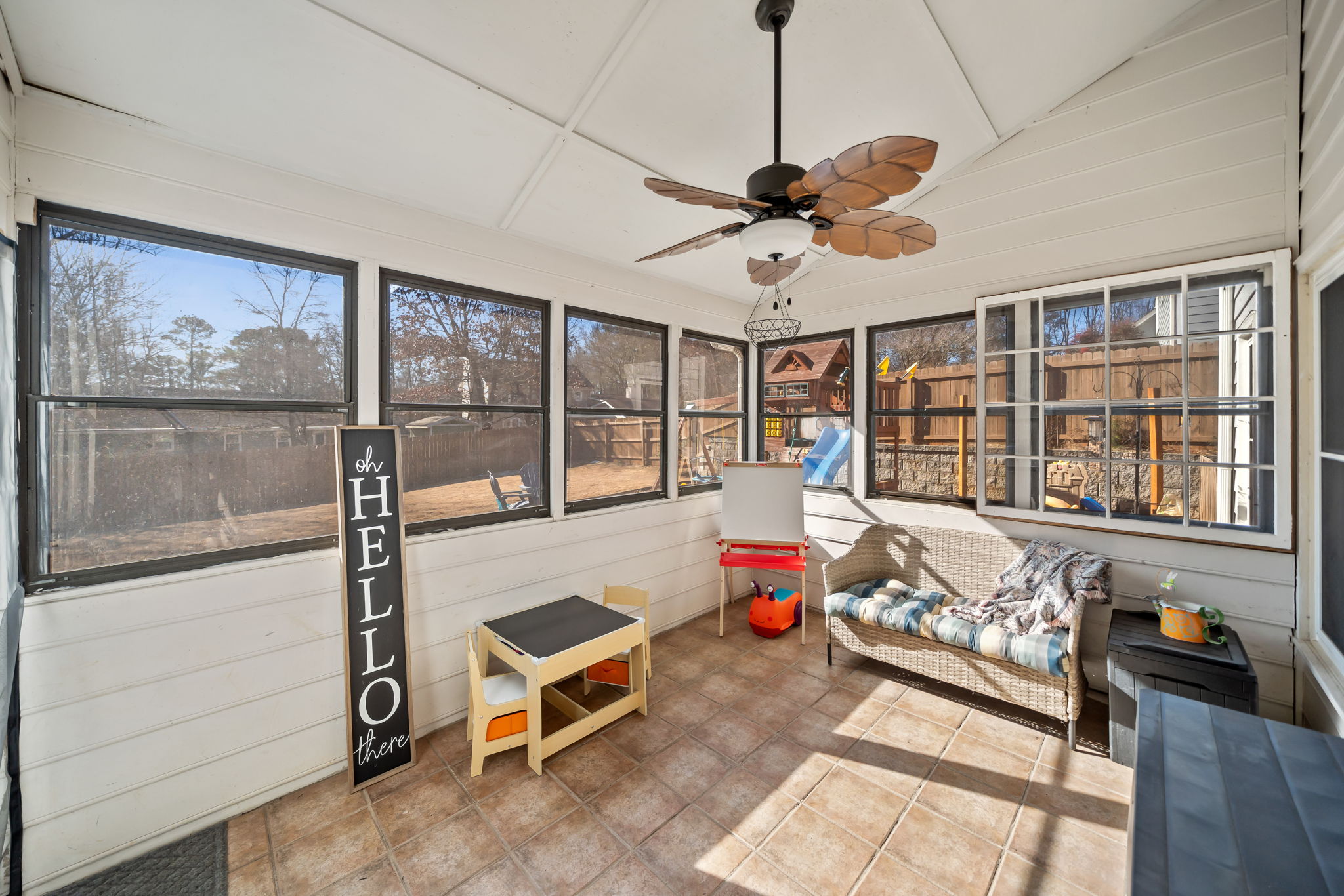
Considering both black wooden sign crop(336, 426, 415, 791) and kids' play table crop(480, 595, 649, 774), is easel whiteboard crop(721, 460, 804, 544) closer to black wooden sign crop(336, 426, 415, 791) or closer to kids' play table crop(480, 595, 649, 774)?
kids' play table crop(480, 595, 649, 774)

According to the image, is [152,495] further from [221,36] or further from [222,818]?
[221,36]

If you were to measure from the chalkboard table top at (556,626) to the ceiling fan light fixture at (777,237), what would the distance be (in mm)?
1927

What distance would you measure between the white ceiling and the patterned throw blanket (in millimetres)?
2456

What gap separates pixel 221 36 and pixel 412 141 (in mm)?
629

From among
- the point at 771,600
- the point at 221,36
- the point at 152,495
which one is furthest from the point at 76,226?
the point at 771,600

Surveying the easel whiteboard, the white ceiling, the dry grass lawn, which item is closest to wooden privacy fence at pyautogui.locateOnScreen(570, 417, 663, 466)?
the dry grass lawn

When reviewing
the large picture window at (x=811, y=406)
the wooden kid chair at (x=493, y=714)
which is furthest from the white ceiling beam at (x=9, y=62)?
the large picture window at (x=811, y=406)

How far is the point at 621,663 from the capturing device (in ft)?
9.42

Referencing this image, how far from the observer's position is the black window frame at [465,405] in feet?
8.12

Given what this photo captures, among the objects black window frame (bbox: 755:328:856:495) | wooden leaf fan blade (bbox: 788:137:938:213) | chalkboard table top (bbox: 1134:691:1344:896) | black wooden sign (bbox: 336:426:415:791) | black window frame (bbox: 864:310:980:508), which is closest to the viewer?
chalkboard table top (bbox: 1134:691:1344:896)

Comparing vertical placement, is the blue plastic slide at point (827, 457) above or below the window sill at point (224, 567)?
above

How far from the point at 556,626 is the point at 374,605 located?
872mm

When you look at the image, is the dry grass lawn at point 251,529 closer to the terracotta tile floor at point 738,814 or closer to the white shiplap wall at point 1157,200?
the terracotta tile floor at point 738,814

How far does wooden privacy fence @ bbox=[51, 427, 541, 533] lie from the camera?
181 centimetres
